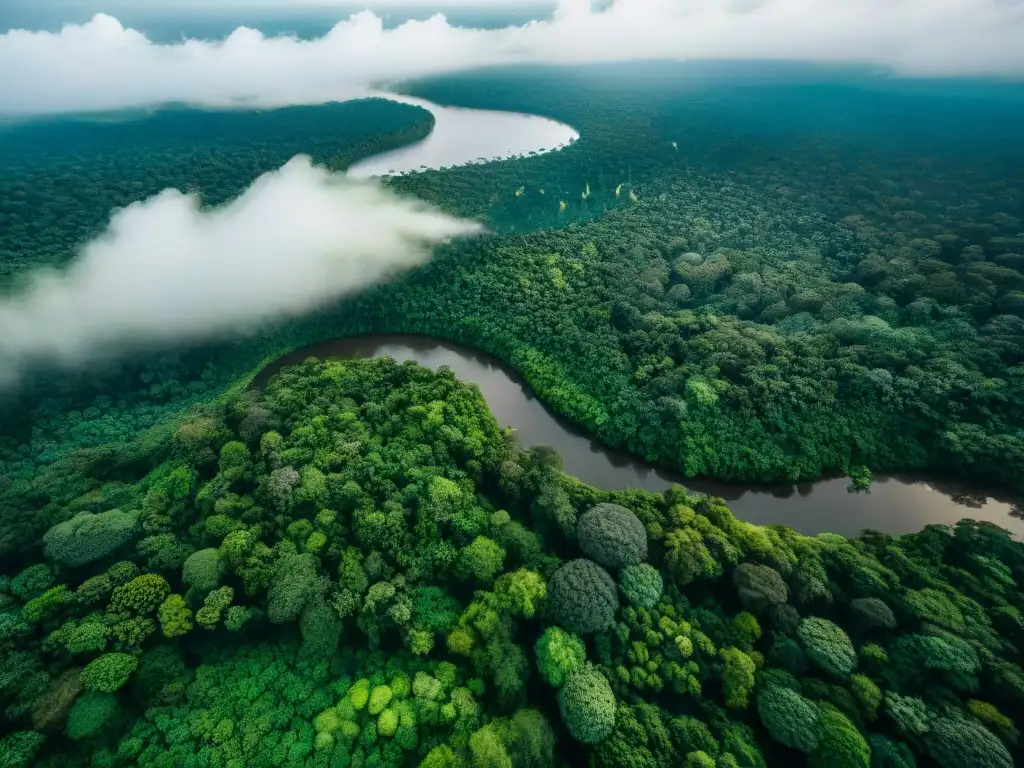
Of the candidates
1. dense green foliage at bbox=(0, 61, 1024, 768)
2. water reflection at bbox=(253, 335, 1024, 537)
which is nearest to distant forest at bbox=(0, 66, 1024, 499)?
dense green foliage at bbox=(0, 61, 1024, 768)

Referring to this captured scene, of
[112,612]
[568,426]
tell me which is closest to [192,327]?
[112,612]

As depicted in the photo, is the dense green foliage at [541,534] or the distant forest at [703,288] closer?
the dense green foliage at [541,534]

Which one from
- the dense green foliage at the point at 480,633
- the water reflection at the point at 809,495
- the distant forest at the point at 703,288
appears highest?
the distant forest at the point at 703,288

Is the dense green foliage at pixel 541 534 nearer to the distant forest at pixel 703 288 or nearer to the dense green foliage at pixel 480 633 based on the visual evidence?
the dense green foliage at pixel 480 633

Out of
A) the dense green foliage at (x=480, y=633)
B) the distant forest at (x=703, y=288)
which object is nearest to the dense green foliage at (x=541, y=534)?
the dense green foliage at (x=480, y=633)

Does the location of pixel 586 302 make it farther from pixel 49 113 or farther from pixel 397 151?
pixel 49 113

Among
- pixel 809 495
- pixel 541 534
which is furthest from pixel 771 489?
pixel 541 534

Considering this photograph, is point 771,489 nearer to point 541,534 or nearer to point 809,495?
point 809,495

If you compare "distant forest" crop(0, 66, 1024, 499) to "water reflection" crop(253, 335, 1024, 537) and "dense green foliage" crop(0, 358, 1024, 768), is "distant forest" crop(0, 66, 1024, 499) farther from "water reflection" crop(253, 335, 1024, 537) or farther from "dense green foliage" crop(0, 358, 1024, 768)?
"dense green foliage" crop(0, 358, 1024, 768)

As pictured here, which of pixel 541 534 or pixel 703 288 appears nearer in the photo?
pixel 541 534
